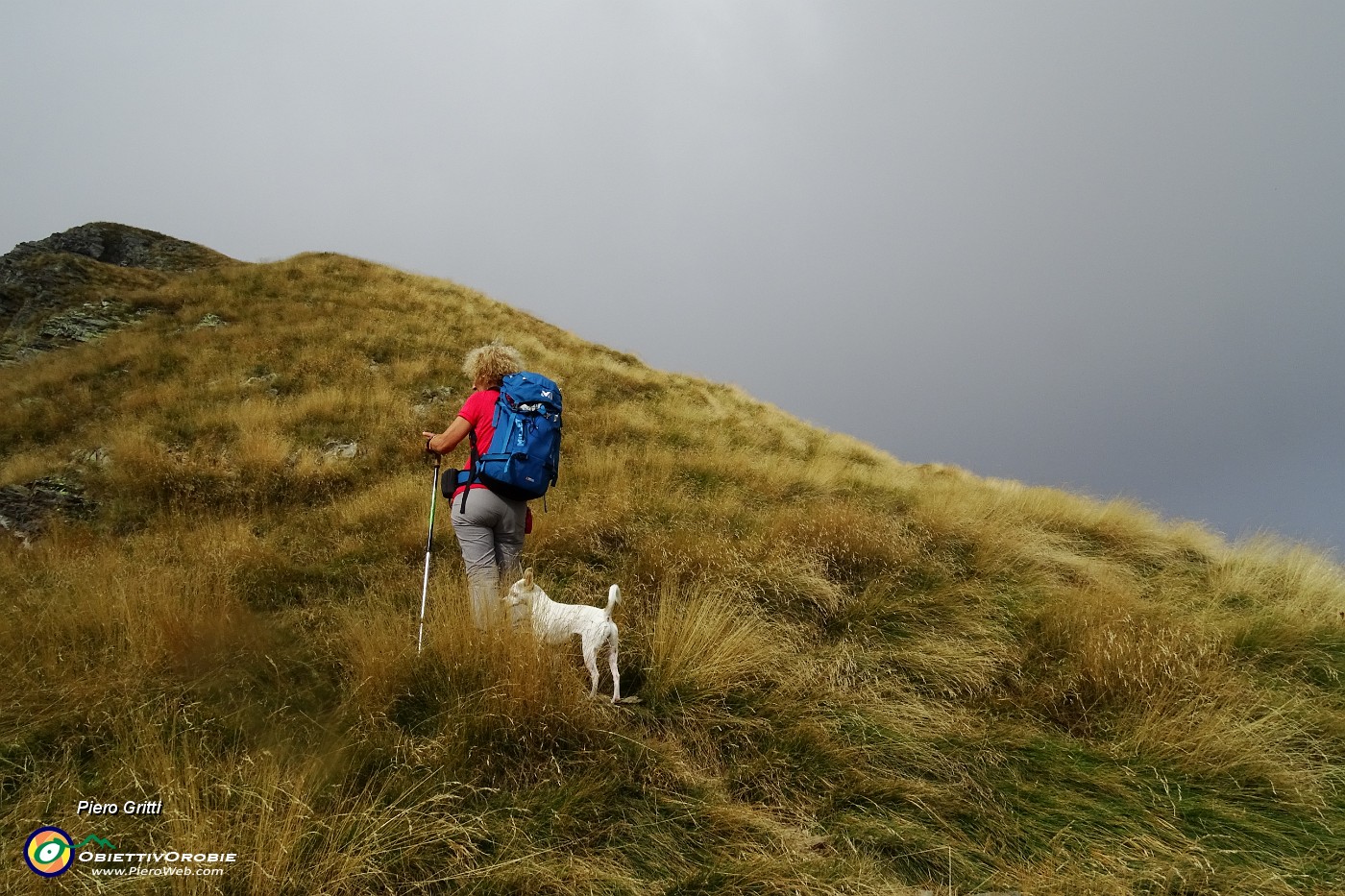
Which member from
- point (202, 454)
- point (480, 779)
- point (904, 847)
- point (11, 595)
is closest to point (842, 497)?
point (904, 847)

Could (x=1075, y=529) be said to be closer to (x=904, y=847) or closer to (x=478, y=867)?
(x=904, y=847)

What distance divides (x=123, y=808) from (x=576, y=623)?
2072 millimetres

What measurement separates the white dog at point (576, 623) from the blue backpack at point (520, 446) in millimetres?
756

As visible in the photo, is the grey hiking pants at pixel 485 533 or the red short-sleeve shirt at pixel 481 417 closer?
the grey hiking pants at pixel 485 533

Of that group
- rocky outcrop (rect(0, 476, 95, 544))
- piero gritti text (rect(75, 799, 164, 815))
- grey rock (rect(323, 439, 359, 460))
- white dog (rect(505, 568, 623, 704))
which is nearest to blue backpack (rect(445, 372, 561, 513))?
white dog (rect(505, 568, 623, 704))

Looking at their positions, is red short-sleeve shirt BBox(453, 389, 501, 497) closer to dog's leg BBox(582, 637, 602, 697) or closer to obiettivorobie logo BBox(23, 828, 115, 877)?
dog's leg BBox(582, 637, 602, 697)

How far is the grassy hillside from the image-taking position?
8.06ft

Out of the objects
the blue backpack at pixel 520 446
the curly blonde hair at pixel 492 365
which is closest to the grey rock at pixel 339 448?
the curly blonde hair at pixel 492 365

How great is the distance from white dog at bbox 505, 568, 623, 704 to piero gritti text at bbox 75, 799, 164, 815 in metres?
1.72

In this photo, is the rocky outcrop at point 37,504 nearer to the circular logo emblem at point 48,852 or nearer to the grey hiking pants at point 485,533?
the grey hiking pants at point 485,533

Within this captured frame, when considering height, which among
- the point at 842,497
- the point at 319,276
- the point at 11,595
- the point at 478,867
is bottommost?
the point at 11,595

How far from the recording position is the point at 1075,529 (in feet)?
28.7

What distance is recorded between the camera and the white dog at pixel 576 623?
11.4 feet

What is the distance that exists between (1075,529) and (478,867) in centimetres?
935
